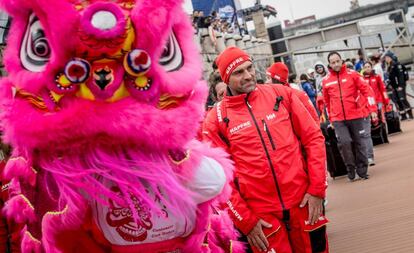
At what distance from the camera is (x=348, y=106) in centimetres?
931

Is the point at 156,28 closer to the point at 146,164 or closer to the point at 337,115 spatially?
the point at 146,164

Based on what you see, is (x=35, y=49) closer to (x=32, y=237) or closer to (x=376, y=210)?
(x=32, y=237)

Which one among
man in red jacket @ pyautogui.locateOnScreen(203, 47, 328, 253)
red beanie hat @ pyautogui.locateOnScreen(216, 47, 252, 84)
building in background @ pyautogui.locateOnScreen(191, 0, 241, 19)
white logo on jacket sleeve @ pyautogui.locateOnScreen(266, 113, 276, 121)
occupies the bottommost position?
man in red jacket @ pyautogui.locateOnScreen(203, 47, 328, 253)

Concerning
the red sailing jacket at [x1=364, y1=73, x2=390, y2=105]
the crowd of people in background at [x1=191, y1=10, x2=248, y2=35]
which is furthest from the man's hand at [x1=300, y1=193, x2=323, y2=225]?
the red sailing jacket at [x1=364, y1=73, x2=390, y2=105]

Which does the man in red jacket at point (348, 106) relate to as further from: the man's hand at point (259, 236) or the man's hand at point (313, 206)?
the man's hand at point (259, 236)

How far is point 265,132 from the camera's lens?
382 cm

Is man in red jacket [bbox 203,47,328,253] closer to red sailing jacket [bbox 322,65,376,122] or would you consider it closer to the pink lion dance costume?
the pink lion dance costume

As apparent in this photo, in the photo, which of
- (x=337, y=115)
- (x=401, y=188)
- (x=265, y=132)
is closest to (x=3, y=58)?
(x=265, y=132)

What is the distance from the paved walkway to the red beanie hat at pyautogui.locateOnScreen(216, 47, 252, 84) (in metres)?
2.58

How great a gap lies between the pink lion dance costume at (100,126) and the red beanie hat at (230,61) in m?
1.97

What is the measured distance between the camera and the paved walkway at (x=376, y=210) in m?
6.00

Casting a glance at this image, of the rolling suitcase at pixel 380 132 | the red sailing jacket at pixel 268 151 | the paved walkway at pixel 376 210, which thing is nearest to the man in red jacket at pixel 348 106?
the paved walkway at pixel 376 210

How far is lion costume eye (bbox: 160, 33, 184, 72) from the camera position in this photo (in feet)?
7.14

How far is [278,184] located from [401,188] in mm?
4982
